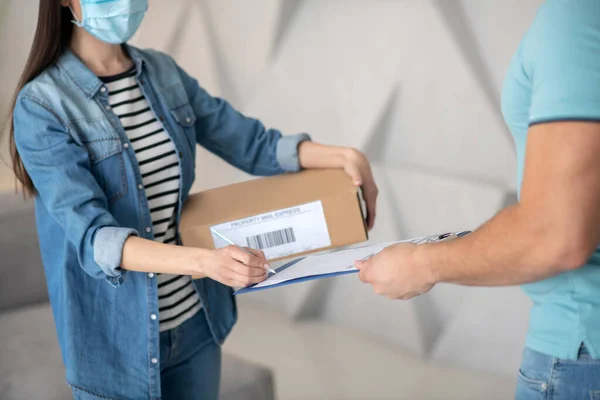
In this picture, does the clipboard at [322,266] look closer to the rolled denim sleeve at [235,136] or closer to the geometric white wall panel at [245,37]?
the rolled denim sleeve at [235,136]

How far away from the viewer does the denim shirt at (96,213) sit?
1.29 metres

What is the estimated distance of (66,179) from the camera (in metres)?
1.29

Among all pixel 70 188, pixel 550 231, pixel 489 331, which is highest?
pixel 550 231

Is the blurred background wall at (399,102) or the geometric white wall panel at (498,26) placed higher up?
the geometric white wall panel at (498,26)

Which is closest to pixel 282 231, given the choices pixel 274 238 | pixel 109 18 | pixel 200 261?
pixel 274 238

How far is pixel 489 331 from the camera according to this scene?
2604 millimetres

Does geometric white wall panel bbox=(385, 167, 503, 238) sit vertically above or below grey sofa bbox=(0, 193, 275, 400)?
above

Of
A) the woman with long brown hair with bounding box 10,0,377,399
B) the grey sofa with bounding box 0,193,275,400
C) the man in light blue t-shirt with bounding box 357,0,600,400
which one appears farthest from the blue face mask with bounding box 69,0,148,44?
the grey sofa with bounding box 0,193,275,400

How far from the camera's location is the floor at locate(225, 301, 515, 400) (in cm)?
260

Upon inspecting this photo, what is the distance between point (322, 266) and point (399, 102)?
5.21 feet

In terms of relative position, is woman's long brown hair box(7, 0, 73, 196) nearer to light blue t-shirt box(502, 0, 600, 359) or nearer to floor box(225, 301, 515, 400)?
light blue t-shirt box(502, 0, 600, 359)

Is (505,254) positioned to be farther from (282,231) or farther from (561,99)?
(282,231)

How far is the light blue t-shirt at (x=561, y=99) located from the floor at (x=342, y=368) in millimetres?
1635

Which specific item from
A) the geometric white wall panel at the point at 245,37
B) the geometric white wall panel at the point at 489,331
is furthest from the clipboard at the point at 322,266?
the geometric white wall panel at the point at 245,37
